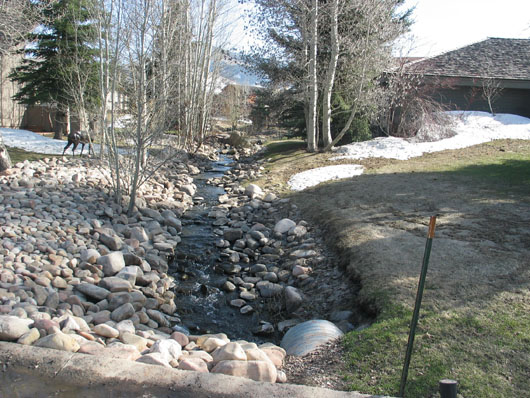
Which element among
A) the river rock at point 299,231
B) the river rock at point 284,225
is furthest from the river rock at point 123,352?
the river rock at point 284,225

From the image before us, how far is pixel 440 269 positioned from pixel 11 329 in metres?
4.38

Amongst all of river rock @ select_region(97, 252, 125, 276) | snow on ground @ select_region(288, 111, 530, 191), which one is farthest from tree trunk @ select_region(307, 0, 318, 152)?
river rock @ select_region(97, 252, 125, 276)

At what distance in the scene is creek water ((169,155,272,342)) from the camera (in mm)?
5055

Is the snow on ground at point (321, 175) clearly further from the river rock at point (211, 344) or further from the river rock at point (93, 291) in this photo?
the river rock at point (211, 344)

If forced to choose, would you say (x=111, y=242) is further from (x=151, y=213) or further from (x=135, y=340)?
(x=135, y=340)

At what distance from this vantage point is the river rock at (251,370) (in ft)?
10.5

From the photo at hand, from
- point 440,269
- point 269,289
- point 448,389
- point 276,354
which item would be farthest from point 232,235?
point 448,389

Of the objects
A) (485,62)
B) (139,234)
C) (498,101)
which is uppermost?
(485,62)

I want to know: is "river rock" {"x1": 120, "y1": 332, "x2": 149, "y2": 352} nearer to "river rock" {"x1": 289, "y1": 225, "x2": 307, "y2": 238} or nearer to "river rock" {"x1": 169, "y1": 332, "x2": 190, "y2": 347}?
"river rock" {"x1": 169, "y1": 332, "x2": 190, "y2": 347}

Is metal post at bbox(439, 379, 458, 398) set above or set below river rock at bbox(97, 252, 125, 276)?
above

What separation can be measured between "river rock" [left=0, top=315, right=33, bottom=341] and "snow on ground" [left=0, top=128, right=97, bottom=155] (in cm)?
1049

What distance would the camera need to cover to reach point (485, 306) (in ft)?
13.4

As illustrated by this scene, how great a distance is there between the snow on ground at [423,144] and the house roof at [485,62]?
82.7 inches

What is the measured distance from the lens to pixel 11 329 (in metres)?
3.42
